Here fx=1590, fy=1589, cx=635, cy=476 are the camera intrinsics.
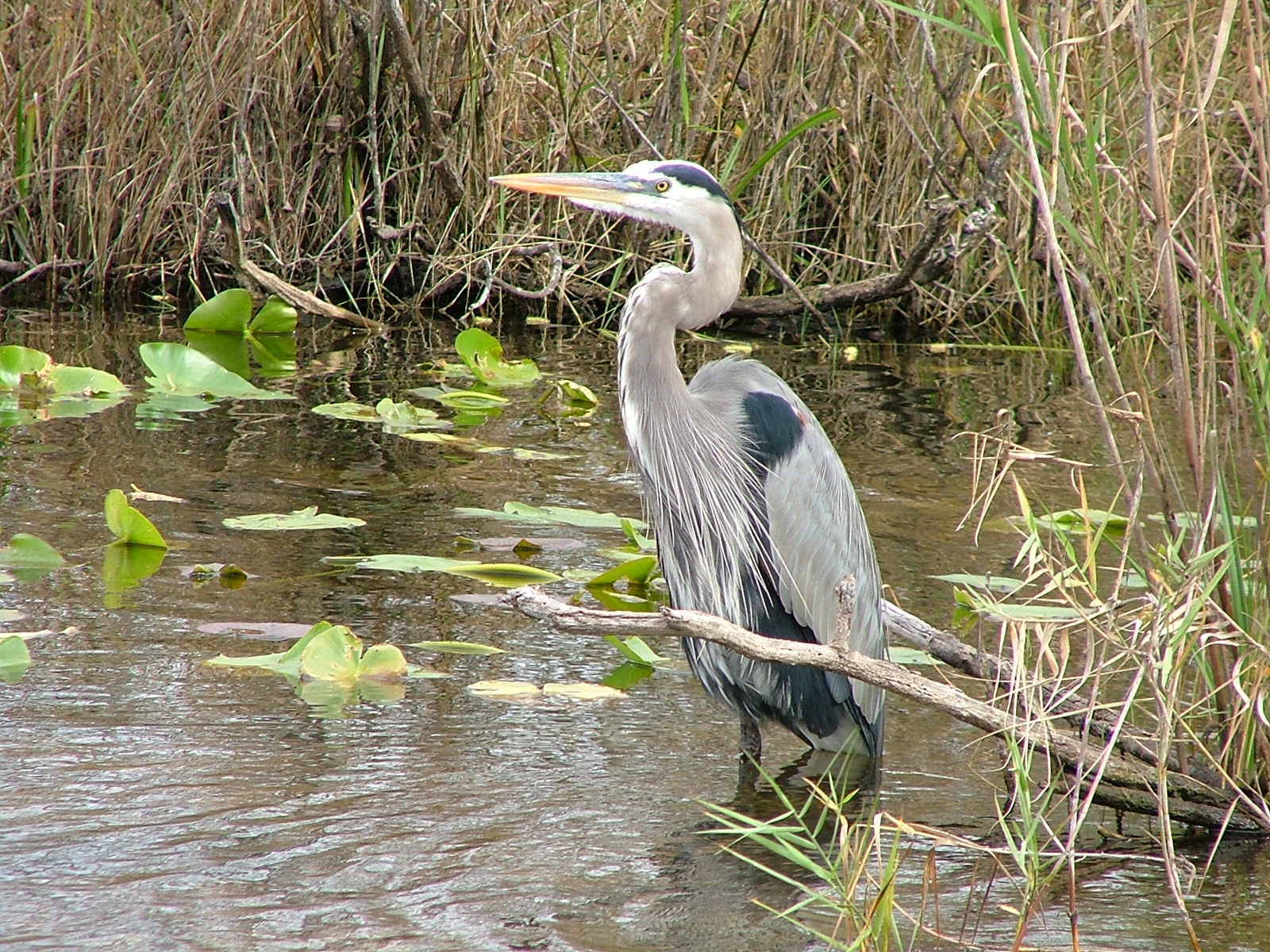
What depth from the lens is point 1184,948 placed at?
2.59 meters

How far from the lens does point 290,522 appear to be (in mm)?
4668

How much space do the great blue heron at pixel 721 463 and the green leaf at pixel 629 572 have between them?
0.33 meters

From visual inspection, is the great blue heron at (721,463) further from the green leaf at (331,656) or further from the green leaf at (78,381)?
the green leaf at (78,381)

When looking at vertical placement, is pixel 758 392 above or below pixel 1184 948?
above

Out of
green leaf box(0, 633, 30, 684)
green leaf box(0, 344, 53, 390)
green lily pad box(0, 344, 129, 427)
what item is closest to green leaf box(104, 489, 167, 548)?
green leaf box(0, 633, 30, 684)

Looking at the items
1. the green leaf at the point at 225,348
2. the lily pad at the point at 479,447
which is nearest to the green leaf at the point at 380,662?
the lily pad at the point at 479,447

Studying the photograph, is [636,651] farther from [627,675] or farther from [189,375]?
[189,375]

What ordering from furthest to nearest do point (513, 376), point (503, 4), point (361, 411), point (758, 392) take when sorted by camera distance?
point (503, 4), point (513, 376), point (361, 411), point (758, 392)

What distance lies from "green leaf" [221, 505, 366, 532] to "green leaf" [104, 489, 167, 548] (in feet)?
0.92

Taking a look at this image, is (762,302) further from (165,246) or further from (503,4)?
(165,246)

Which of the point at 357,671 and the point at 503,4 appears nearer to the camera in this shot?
the point at 357,671

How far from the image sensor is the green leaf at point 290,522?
4.65 metres

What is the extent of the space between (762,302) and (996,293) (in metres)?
1.29

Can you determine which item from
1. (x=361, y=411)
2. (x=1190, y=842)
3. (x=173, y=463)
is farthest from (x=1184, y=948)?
(x=361, y=411)
